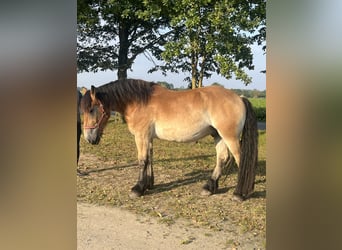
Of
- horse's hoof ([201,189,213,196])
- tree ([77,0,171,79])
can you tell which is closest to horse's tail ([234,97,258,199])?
horse's hoof ([201,189,213,196])

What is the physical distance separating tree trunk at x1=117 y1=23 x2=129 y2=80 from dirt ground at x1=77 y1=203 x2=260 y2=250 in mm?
678

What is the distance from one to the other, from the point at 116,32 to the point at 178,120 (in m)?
0.54

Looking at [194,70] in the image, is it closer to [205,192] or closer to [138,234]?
[205,192]

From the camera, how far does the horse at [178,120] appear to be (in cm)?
179

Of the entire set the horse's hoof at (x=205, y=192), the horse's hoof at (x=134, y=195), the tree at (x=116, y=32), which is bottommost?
the horse's hoof at (x=134, y=195)

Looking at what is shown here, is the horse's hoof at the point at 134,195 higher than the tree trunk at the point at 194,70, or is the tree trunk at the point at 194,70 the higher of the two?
the tree trunk at the point at 194,70

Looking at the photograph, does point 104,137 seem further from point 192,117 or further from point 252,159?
point 252,159

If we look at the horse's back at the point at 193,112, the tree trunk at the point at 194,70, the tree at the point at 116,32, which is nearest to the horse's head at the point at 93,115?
the tree at the point at 116,32

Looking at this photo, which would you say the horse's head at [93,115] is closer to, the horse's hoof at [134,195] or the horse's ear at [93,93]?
the horse's ear at [93,93]

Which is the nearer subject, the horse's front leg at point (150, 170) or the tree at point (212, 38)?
the tree at point (212, 38)

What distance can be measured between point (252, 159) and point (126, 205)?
66 cm

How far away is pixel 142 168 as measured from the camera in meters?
1.88

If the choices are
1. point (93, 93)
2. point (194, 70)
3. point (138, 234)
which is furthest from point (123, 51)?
point (138, 234)
